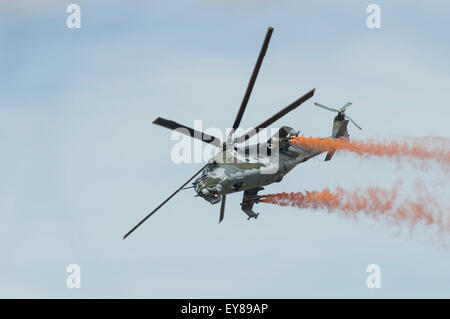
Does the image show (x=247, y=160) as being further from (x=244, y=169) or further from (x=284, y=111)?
(x=284, y=111)

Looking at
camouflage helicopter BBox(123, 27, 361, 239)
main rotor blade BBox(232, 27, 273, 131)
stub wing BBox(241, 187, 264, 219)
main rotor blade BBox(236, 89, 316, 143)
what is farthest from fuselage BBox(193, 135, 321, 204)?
main rotor blade BBox(232, 27, 273, 131)

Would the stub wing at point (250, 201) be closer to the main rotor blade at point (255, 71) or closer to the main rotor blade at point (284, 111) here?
the main rotor blade at point (284, 111)

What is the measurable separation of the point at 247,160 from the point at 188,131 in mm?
6146

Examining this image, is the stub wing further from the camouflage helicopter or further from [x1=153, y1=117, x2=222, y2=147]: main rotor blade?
[x1=153, y1=117, x2=222, y2=147]: main rotor blade

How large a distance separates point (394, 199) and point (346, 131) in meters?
7.34

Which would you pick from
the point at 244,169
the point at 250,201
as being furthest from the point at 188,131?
the point at 250,201

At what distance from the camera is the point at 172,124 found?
61.2 metres

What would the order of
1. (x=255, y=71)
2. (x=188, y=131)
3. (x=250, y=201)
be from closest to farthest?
(x=188, y=131)
(x=255, y=71)
(x=250, y=201)

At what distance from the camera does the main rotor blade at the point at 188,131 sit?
60.5 meters

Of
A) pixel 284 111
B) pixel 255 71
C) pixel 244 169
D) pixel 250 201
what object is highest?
pixel 255 71

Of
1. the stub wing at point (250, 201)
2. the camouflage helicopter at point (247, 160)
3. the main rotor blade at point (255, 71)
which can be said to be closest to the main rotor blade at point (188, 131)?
the camouflage helicopter at point (247, 160)

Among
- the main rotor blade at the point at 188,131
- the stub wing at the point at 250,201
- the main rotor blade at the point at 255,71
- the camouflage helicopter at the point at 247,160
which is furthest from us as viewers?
the stub wing at the point at 250,201

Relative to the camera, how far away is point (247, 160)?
219 ft
